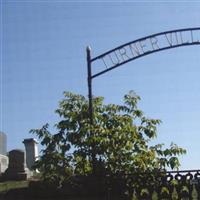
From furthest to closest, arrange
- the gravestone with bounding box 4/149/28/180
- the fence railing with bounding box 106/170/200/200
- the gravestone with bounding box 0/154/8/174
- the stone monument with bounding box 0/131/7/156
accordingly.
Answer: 1. the stone monument with bounding box 0/131/7/156
2. the gravestone with bounding box 0/154/8/174
3. the gravestone with bounding box 4/149/28/180
4. the fence railing with bounding box 106/170/200/200

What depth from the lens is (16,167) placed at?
15445 mm

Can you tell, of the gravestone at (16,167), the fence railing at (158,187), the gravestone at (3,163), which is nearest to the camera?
the fence railing at (158,187)

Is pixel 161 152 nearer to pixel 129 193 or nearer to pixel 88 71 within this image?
pixel 129 193

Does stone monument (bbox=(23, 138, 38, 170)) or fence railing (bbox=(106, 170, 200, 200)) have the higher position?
stone monument (bbox=(23, 138, 38, 170))

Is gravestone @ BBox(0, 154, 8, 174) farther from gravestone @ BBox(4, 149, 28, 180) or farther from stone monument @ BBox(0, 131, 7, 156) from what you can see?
stone monument @ BBox(0, 131, 7, 156)

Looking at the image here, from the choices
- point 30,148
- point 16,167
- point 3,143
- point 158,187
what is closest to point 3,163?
point 30,148

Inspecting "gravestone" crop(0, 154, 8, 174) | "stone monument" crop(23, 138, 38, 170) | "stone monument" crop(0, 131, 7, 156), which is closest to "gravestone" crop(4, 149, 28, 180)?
"gravestone" crop(0, 154, 8, 174)

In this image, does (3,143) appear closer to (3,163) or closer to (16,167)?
(3,163)

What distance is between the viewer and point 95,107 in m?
12.0

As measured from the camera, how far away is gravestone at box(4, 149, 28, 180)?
14934 millimetres

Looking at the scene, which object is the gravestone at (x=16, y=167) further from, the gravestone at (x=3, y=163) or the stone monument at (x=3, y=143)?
the stone monument at (x=3, y=143)

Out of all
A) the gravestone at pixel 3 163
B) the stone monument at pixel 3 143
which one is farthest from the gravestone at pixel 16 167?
the stone monument at pixel 3 143

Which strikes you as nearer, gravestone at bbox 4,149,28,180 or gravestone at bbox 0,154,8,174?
gravestone at bbox 4,149,28,180

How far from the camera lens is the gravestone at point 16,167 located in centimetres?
1493
